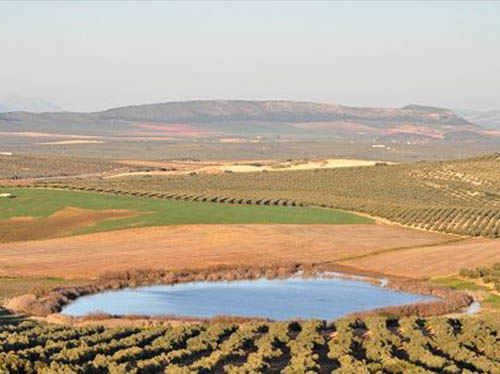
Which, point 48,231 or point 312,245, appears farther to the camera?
point 48,231

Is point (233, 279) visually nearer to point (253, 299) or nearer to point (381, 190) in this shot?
point (253, 299)

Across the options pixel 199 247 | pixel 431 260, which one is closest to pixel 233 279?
pixel 199 247

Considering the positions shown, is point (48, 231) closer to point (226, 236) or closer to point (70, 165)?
point (226, 236)

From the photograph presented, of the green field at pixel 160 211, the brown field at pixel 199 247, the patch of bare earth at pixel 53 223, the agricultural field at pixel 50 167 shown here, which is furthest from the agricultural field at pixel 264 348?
the agricultural field at pixel 50 167

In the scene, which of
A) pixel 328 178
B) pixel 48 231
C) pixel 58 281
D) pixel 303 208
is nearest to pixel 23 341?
pixel 58 281

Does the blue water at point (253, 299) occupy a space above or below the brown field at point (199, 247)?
below

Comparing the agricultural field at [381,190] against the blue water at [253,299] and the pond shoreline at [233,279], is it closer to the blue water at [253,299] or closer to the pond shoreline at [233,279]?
the pond shoreline at [233,279]
